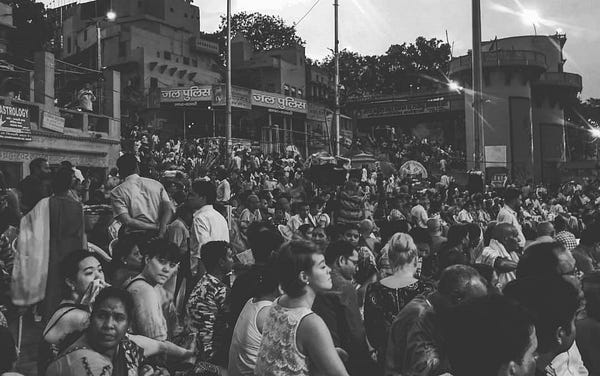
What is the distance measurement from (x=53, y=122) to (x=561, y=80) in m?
35.2

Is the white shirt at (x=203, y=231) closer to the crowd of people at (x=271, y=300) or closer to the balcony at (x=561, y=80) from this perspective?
the crowd of people at (x=271, y=300)

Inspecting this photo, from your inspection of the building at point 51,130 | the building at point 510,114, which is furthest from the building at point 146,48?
the building at point 51,130

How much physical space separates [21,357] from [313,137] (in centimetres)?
4560

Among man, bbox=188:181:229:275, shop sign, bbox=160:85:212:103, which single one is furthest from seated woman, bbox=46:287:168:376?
shop sign, bbox=160:85:212:103

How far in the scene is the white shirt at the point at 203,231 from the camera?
677 cm

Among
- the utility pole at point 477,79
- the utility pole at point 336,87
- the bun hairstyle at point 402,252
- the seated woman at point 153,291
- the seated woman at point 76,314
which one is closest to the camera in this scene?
the seated woman at point 76,314

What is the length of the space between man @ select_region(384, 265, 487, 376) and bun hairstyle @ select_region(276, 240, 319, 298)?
2.18ft

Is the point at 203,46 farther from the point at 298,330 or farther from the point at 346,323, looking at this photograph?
the point at 298,330

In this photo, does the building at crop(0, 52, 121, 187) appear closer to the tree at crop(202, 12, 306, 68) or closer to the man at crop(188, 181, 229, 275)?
the man at crop(188, 181, 229, 275)

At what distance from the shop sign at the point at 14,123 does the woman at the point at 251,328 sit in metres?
14.7

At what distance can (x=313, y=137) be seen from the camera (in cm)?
5172

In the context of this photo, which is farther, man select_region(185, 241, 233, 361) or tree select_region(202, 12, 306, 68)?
tree select_region(202, 12, 306, 68)

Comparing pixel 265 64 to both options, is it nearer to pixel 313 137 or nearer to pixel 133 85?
pixel 313 137

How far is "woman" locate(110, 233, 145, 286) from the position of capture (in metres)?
5.30
